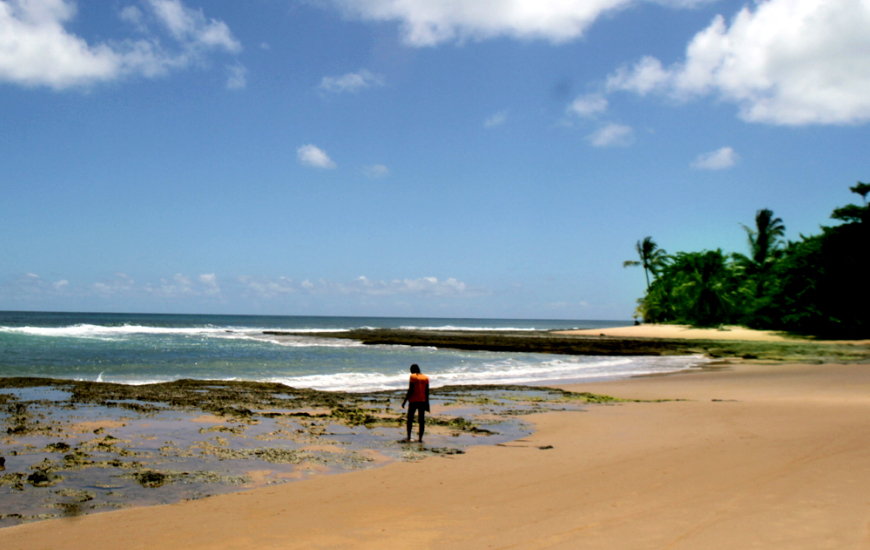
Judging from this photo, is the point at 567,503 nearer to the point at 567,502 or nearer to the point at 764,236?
the point at 567,502

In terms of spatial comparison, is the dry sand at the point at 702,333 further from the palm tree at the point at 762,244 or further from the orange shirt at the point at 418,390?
the orange shirt at the point at 418,390

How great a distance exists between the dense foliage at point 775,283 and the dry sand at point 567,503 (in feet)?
130

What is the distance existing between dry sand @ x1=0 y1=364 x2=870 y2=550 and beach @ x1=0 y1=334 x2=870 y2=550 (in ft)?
0.07

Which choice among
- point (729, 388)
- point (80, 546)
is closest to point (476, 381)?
point (729, 388)

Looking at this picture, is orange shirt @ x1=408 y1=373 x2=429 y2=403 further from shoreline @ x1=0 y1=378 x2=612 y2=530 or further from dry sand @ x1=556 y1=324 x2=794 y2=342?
dry sand @ x1=556 y1=324 x2=794 y2=342

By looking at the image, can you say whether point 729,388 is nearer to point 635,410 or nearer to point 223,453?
point 635,410

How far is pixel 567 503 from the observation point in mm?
6531

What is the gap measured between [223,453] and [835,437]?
1024cm

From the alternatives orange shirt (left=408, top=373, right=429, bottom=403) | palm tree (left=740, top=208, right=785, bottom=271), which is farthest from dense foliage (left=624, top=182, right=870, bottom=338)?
orange shirt (left=408, top=373, right=429, bottom=403)

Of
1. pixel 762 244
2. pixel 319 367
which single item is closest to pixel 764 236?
pixel 762 244

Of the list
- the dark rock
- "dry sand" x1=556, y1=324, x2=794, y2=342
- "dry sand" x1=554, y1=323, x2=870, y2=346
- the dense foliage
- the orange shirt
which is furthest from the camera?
"dry sand" x1=556, y1=324, x2=794, y2=342

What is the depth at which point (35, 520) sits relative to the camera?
5.91m

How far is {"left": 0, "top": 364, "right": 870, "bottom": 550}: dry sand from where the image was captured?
5.36 meters

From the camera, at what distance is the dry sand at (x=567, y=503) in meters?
5.36
